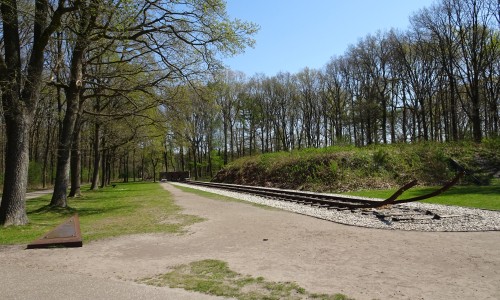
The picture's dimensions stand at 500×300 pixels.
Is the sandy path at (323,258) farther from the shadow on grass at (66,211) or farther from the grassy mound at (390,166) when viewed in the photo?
the grassy mound at (390,166)

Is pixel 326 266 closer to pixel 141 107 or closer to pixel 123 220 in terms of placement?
pixel 123 220

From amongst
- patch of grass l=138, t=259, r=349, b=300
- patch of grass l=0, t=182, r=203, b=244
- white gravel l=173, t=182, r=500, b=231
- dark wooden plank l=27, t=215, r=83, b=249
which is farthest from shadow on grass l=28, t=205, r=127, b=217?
patch of grass l=138, t=259, r=349, b=300

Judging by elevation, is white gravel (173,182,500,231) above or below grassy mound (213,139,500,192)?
below

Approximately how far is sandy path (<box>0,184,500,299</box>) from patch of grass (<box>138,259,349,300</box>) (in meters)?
0.23

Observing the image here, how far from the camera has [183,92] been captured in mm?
18344

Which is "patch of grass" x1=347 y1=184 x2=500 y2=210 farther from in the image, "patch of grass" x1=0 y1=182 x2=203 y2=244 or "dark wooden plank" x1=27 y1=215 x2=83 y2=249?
"dark wooden plank" x1=27 y1=215 x2=83 y2=249

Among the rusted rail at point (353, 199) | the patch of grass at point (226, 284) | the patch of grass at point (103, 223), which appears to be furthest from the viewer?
the rusted rail at point (353, 199)

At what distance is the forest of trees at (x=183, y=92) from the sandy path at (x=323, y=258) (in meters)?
5.35

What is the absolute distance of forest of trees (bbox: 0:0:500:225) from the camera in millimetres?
12211

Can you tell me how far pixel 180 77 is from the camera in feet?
57.3

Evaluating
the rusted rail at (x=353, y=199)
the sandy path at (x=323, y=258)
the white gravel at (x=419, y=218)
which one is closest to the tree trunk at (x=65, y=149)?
the sandy path at (x=323, y=258)

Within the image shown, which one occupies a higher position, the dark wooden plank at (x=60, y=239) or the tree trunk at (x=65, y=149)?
the tree trunk at (x=65, y=149)

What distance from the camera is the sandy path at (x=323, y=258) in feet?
17.2

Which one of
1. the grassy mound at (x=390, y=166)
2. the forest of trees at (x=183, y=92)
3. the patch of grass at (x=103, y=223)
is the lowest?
the patch of grass at (x=103, y=223)
